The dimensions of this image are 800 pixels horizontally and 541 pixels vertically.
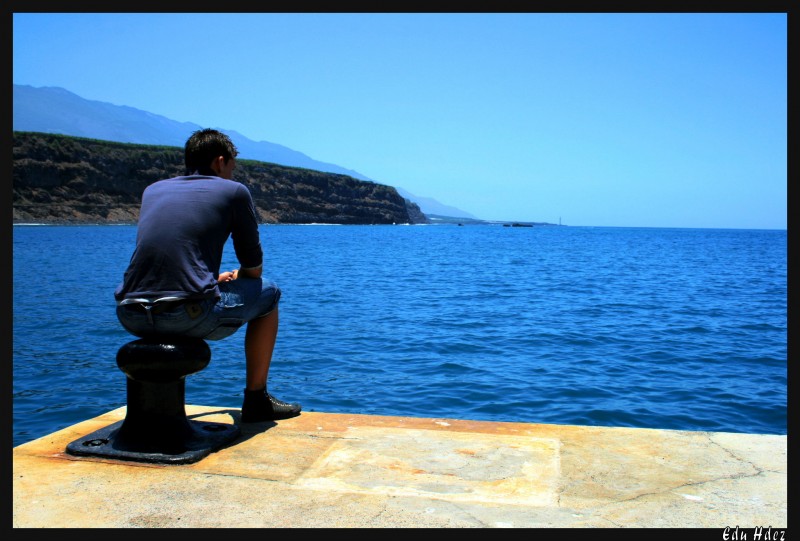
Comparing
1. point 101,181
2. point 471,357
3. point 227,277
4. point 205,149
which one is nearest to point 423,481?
point 227,277

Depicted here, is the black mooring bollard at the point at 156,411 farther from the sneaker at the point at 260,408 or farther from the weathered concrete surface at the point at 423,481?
the sneaker at the point at 260,408

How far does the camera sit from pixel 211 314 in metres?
3.84

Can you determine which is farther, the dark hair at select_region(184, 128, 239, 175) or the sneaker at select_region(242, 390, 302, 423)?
the sneaker at select_region(242, 390, 302, 423)

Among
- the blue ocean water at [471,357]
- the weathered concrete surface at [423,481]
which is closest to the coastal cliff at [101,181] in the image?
the blue ocean water at [471,357]

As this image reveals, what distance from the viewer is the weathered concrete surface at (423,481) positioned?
115 inches

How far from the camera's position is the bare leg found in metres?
4.40

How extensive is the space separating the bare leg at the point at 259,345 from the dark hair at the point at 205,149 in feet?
3.13

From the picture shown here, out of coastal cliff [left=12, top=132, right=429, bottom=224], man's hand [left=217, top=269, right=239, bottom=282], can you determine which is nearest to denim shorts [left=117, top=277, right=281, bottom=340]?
man's hand [left=217, top=269, right=239, bottom=282]

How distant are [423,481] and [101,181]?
108175 millimetres

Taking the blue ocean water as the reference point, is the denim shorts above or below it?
above

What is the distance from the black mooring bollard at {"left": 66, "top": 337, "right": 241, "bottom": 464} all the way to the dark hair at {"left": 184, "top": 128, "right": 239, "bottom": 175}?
1.05m

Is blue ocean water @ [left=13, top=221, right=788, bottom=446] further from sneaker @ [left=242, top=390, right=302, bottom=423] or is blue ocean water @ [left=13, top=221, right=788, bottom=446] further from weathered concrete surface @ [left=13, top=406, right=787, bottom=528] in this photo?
weathered concrete surface @ [left=13, top=406, right=787, bottom=528]
